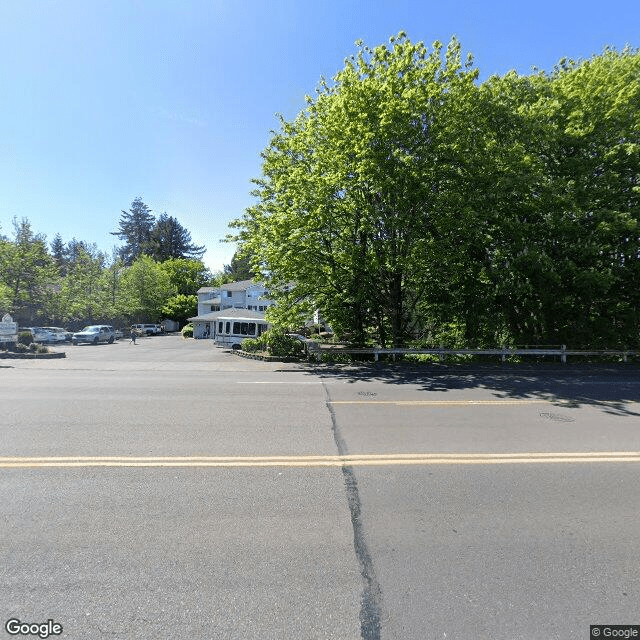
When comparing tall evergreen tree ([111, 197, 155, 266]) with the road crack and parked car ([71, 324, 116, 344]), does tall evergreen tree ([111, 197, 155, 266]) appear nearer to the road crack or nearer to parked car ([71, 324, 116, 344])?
parked car ([71, 324, 116, 344])

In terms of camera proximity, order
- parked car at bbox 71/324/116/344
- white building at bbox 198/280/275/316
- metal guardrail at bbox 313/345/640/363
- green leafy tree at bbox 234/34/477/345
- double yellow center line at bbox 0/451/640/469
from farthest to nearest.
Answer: white building at bbox 198/280/275/316 → parked car at bbox 71/324/116/344 → metal guardrail at bbox 313/345/640/363 → green leafy tree at bbox 234/34/477/345 → double yellow center line at bbox 0/451/640/469

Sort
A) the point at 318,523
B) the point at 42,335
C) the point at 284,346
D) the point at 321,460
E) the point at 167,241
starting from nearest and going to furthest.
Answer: the point at 318,523, the point at 321,460, the point at 284,346, the point at 42,335, the point at 167,241

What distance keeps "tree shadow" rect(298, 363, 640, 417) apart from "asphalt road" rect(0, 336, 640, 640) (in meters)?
1.89

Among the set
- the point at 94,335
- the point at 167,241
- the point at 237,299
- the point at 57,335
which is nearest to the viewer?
the point at 94,335

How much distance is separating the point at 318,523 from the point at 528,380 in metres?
11.0

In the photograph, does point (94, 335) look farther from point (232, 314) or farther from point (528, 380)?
point (528, 380)

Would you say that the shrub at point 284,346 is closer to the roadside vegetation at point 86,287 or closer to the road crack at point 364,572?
Result: the road crack at point 364,572

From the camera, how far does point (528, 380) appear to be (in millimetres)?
12047

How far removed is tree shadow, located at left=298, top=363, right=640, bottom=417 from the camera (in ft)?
30.2

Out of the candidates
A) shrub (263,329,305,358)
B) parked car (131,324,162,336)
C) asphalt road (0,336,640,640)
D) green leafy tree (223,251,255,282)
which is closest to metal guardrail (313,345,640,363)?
shrub (263,329,305,358)

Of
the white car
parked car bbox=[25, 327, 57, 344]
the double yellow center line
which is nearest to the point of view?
the double yellow center line

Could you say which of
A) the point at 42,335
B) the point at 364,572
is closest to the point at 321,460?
the point at 364,572

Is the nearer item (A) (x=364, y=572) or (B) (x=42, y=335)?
(A) (x=364, y=572)

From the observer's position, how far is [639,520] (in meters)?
3.61
